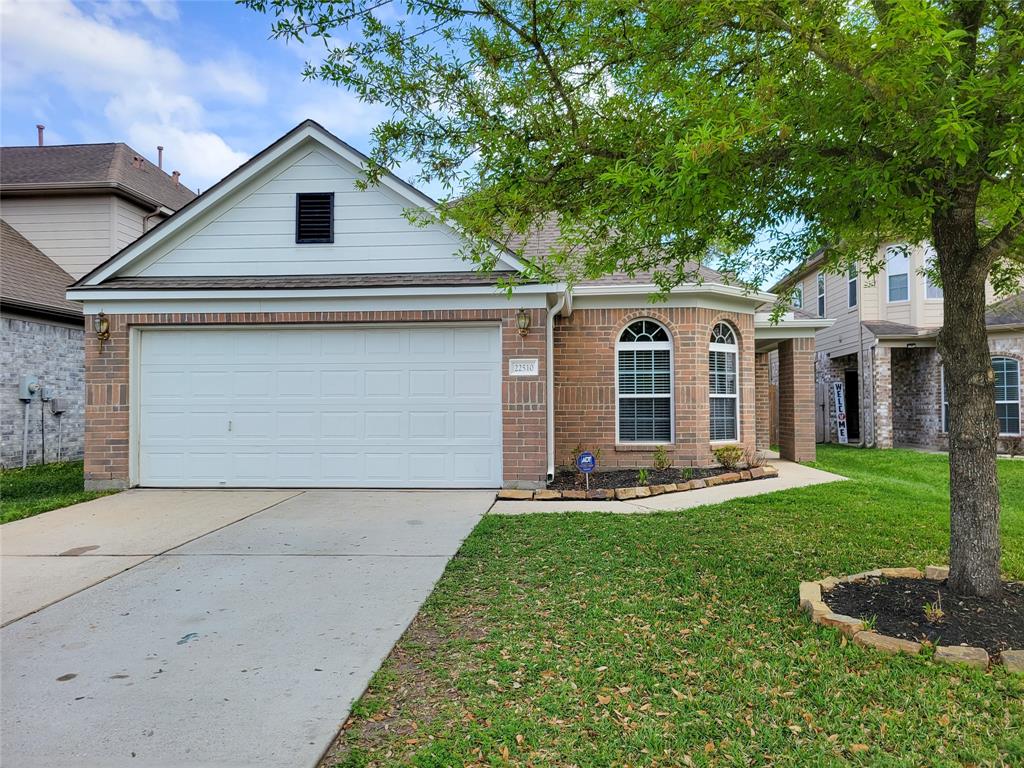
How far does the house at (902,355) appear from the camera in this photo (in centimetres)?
1533

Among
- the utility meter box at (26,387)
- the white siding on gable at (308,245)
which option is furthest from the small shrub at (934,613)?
the utility meter box at (26,387)

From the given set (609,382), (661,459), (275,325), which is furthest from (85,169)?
(661,459)

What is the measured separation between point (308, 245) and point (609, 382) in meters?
5.46

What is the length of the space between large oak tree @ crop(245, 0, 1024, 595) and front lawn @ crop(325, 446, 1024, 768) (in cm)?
138

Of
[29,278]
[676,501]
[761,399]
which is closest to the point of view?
[676,501]

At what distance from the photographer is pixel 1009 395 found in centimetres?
1528

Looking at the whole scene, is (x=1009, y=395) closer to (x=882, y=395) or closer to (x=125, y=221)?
(x=882, y=395)

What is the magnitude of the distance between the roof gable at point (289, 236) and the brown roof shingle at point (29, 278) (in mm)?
4160

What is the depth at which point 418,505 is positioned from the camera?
7.74 meters

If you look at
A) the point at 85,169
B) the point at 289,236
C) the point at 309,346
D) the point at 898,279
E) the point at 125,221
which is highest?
the point at 85,169

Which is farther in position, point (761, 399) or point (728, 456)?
point (761, 399)

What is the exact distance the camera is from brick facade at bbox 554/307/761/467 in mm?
10281

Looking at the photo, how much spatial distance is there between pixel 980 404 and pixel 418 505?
19.5ft

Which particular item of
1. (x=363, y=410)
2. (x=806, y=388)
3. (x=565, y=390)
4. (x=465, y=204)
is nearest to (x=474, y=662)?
(x=465, y=204)
